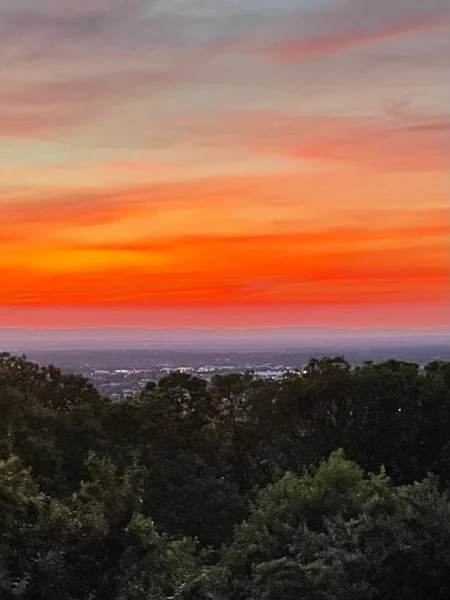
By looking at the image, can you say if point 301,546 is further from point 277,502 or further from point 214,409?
point 214,409

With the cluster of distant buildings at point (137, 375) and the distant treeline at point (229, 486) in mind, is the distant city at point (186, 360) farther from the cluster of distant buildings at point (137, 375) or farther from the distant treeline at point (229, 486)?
the distant treeline at point (229, 486)

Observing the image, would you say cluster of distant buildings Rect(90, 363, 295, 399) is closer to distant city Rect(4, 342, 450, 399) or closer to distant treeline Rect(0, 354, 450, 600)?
distant city Rect(4, 342, 450, 399)

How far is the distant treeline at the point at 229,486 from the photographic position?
35.5 feet

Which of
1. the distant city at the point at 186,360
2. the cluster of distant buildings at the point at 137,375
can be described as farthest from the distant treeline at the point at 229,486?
the distant city at the point at 186,360

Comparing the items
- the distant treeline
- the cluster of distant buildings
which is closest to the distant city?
the cluster of distant buildings

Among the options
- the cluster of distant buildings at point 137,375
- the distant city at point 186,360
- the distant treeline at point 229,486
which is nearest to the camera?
the distant treeline at point 229,486

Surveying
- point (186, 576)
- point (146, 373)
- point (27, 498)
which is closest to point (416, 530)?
point (186, 576)

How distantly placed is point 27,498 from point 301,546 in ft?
14.0

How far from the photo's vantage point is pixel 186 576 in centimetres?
1184

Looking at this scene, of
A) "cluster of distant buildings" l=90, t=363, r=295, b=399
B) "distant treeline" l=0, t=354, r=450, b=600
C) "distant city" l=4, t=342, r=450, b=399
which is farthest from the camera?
"distant city" l=4, t=342, r=450, b=399

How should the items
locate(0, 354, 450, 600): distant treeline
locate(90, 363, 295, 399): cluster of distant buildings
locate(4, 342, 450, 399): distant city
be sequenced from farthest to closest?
locate(4, 342, 450, 399): distant city < locate(90, 363, 295, 399): cluster of distant buildings < locate(0, 354, 450, 600): distant treeline

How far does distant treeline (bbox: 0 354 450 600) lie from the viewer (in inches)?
426

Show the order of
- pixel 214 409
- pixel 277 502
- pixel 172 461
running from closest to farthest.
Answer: pixel 277 502 < pixel 172 461 < pixel 214 409

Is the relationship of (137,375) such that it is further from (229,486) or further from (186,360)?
(229,486)
